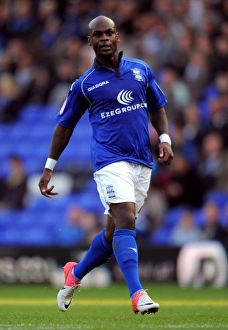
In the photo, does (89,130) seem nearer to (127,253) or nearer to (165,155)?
(165,155)

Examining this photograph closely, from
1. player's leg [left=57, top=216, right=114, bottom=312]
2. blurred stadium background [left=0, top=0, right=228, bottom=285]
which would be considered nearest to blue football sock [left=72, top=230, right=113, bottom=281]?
player's leg [left=57, top=216, right=114, bottom=312]

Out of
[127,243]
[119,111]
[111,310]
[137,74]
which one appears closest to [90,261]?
[127,243]

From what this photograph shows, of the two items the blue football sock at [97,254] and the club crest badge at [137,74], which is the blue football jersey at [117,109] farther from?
the blue football sock at [97,254]

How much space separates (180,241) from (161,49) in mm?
4428

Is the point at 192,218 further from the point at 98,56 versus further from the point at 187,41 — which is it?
the point at 98,56

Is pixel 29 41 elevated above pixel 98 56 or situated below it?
above

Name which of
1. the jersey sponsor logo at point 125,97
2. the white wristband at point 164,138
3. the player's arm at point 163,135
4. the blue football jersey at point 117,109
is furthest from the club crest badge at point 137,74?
the white wristband at point 164,138

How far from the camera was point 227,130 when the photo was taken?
15016mm

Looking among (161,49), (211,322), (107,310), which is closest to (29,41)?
(161,49)

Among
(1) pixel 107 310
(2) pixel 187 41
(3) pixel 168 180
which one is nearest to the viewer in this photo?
(1) pixel 107 310

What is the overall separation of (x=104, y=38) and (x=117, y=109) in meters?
0.58

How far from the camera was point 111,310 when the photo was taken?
8.85 meters

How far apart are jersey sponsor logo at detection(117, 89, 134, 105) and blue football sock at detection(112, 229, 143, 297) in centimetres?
106

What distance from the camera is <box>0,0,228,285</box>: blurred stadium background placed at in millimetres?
14828
